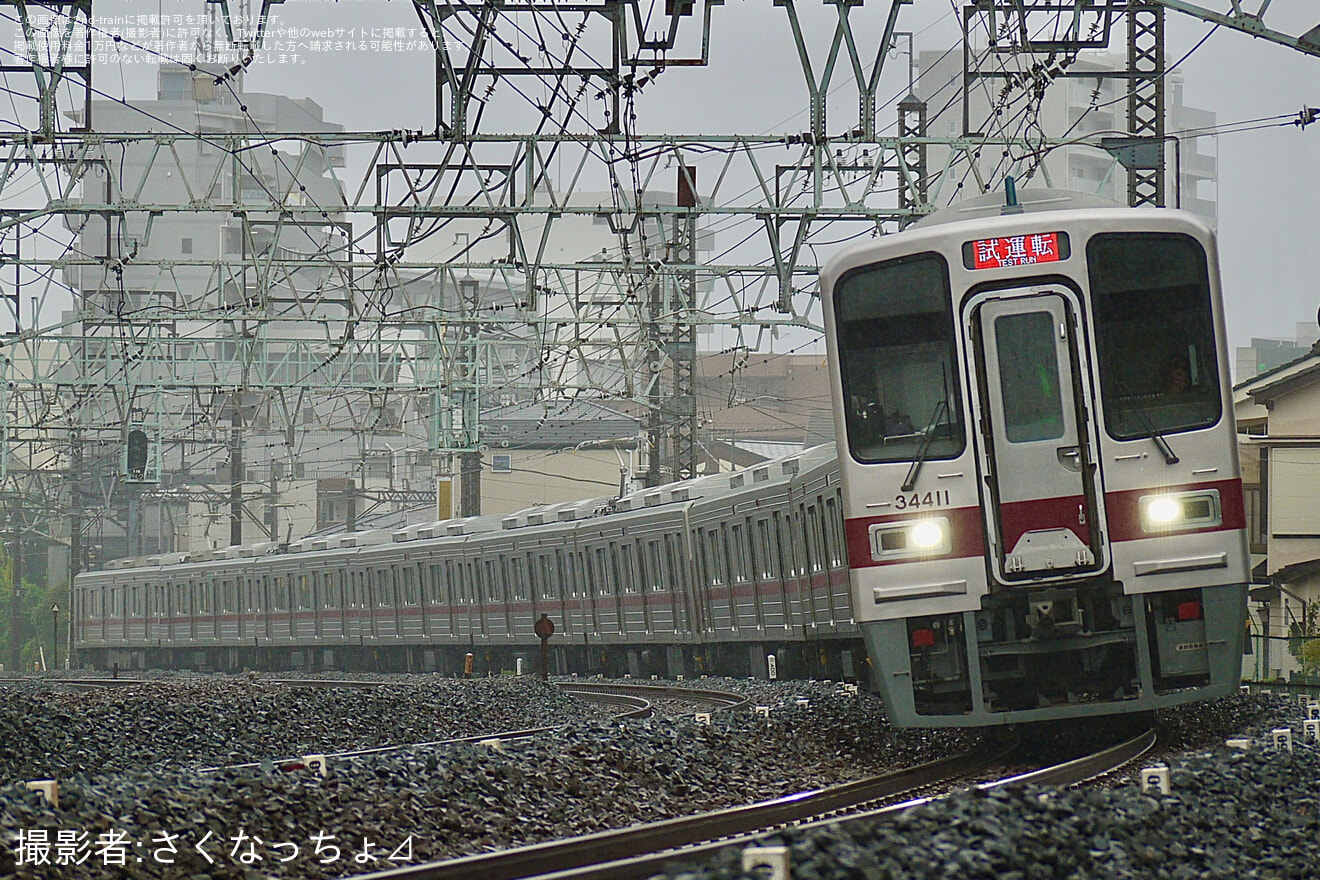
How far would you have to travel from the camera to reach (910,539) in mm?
8750

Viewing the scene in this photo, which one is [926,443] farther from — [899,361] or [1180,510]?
[1180,510]

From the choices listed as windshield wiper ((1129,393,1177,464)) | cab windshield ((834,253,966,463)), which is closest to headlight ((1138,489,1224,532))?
windshield wiper ((1129,393,1177,464))

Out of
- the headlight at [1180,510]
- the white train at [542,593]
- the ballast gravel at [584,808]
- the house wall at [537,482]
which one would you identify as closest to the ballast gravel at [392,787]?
the ballast gravel at [584,808]

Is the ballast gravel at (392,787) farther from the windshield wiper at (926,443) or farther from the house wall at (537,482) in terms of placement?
the house wall at (537,482)

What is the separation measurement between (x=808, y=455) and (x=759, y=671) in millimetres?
4425

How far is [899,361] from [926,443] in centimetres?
47

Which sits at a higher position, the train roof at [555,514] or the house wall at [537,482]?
the house wall at [537,482]

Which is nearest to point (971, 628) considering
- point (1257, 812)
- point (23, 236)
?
point (1257, 812)

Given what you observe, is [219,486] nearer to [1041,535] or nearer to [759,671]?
[759,671]

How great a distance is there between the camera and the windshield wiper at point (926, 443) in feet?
28.8

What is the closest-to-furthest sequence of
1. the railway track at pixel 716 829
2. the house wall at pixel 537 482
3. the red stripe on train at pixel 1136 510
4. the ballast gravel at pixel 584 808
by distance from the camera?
the ballast gravel at pixel 584 808 → the railway track at pixel 716 829 → the red stripe on train at pixel 1136 510 → the house wall at pixel 537 482

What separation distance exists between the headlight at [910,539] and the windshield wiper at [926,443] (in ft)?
0.64

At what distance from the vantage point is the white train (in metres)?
17.0

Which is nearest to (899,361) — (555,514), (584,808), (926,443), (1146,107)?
(926,443)
